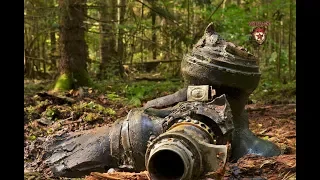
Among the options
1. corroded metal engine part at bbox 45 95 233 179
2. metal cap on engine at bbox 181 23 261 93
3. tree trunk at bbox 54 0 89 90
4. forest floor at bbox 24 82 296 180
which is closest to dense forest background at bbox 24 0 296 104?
tree trunk at bbox 54 0 89 90

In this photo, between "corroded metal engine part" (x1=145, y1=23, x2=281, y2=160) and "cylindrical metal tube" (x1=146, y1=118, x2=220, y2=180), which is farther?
"corroded metal engine part" (x1=145, y1=23, x2=281, y2=160)

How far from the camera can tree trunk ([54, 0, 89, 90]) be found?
3.61 meters

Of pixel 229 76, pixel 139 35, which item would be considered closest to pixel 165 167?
pixel 229 76

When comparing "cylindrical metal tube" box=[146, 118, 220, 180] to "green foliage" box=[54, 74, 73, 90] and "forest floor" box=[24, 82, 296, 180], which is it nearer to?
"forest floor" box=[24, 82, 296, 180]

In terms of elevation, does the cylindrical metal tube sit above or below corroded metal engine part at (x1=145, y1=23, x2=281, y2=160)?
below

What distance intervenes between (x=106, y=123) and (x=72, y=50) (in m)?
1.61

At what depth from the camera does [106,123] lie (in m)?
2.26

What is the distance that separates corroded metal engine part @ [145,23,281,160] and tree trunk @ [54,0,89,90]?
1.88 m

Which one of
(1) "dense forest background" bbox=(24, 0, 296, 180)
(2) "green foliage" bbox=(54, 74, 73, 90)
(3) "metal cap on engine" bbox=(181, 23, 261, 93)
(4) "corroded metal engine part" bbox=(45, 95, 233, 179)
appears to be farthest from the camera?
(2) "green foliage" bbox=(54, 74, 73, 90)

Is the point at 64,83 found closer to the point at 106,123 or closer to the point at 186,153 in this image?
the point at 106,123
